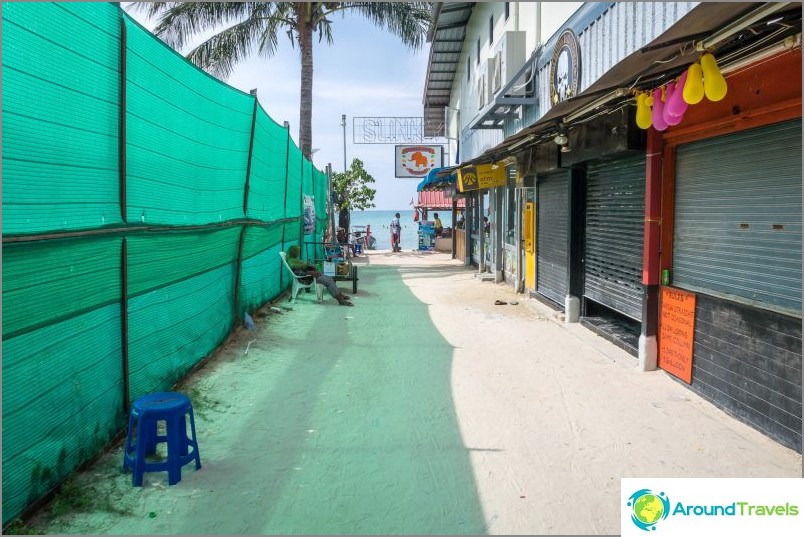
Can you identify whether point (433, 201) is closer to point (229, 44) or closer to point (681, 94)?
point (229, 44)

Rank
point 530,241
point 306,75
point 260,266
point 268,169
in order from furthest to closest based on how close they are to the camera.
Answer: point 306,75 < point 530,241 < point 268,169 < point 260,266

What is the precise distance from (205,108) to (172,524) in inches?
155

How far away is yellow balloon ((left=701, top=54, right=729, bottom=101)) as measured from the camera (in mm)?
3582

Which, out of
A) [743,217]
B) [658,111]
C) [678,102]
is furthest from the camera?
[658,111]

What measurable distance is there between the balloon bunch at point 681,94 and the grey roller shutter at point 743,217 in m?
0.61

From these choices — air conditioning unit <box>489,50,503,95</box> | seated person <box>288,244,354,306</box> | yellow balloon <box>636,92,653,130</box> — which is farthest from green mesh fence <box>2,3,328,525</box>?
air conditioning unit <box>489,50,503,95</box>

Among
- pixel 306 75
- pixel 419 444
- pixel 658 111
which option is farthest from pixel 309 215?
pixel 419 444

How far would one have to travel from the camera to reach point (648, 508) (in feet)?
10.3

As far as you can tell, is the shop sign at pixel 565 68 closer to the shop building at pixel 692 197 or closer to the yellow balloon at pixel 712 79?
the shop building at pixel 692 197

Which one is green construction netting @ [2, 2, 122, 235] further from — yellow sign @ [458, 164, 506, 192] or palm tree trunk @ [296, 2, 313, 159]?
palm tree trunk @ [296, 2, 313, 159]

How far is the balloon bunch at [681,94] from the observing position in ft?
11.9

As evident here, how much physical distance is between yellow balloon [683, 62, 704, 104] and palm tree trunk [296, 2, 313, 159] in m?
13.2

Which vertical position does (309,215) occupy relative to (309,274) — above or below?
above

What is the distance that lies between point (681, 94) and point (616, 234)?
10.9 ft
